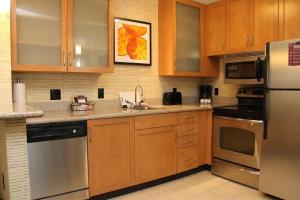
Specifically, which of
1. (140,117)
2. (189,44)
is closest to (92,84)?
(140,117)

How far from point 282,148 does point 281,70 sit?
0.75 m

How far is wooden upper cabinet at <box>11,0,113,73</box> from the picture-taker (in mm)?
2213

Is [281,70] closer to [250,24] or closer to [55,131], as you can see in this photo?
[250,24]

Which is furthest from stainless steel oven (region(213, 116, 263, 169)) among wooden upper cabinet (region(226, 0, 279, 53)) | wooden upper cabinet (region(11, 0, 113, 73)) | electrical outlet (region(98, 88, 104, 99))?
wooden upper cabinet (region(11, 0, 113, 73))

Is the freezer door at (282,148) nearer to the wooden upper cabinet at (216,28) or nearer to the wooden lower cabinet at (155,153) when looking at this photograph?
the wooden lower cabinet at (155,153)

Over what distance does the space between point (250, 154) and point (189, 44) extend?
5.47 feet

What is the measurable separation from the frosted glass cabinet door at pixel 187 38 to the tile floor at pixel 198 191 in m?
1.49

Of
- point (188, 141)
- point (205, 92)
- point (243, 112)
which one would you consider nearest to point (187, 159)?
point (188, 141)

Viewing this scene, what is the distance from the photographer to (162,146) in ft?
9.14

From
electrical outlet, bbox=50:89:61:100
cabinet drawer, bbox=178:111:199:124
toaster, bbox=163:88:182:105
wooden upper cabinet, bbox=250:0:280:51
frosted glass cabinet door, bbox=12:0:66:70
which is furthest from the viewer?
toaster, bbox=163:88:182:105

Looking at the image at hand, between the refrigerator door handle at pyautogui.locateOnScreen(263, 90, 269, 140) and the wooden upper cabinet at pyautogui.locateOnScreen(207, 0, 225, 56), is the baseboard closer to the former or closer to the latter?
the refrigerator door handle at pyautogui.locateOnScreen(263, 90, 269, 140)

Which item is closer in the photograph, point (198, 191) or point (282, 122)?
point (282, 122)

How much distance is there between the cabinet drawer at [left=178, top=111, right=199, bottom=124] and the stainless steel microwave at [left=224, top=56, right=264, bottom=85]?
628mm

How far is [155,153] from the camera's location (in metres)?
2.72
